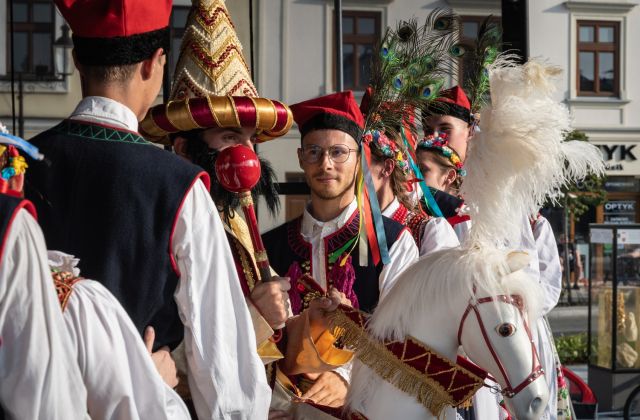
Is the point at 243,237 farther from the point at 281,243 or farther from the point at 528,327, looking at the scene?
the point at 528,327

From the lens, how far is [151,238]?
2.16 metres

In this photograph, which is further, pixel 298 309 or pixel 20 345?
pixel 298 309

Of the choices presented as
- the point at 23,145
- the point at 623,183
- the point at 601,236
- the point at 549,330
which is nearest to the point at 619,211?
the point at 623,183

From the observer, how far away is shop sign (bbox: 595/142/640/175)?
21484mm

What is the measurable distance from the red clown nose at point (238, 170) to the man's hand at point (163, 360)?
0.58 metres

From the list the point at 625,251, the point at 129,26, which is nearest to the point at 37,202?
the point at 129,26

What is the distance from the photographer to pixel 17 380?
1.68 m

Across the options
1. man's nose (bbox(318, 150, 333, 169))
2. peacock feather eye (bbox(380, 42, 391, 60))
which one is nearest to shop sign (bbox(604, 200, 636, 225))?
peacock feather eye (bbox(380, 42, 391, 60))

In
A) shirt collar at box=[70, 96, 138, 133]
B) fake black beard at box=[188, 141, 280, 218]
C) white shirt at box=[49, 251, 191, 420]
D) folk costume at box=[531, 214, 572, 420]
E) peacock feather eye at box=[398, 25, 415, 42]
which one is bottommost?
folk costume at box=[531, 214, 572, 420]

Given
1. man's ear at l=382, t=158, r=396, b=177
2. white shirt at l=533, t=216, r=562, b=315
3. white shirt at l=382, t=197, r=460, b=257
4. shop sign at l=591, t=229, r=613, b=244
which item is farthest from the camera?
shop sign at l=591, t=229, r=613, b=244

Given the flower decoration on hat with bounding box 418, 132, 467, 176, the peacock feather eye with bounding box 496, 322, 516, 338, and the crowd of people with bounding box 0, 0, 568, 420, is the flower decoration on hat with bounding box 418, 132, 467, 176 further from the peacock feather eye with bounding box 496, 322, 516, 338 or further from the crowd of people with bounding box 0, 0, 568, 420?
the peacock feather eye with bounding box 496, 322, 516, 338

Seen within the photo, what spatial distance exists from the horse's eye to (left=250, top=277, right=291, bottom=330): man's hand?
2.22 feet

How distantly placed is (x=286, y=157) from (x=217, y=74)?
366cm

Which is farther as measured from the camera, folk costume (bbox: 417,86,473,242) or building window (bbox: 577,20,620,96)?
building window (bbox: 577,20,620,96)
